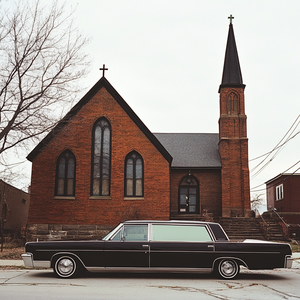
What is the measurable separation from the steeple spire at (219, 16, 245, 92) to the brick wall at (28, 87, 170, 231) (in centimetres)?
936

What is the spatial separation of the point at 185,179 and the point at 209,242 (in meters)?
17.6

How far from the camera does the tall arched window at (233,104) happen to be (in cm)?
2731

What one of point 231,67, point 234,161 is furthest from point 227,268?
point 231,67

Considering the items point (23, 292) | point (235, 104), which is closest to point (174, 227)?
point (23, 292)

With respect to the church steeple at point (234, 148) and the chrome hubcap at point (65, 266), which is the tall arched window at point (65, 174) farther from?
the chrome hubcap at point (65, 266)

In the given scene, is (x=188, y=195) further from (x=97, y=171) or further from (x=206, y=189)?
(x=97, y=171)

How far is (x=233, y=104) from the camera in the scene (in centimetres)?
2745

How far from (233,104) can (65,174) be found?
12.6 m

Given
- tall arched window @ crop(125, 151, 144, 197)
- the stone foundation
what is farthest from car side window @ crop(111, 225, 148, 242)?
tall arched window @ crop(125, 151, 144, 197)

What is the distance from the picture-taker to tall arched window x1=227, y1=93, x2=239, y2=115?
1075 inches

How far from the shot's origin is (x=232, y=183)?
26453 millimetres

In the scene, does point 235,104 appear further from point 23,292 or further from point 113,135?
point 23,292

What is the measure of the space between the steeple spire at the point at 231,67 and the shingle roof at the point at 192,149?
4703 millimetres

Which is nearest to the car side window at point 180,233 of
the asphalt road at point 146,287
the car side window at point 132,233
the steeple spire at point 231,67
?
the car side window at point 132,233
